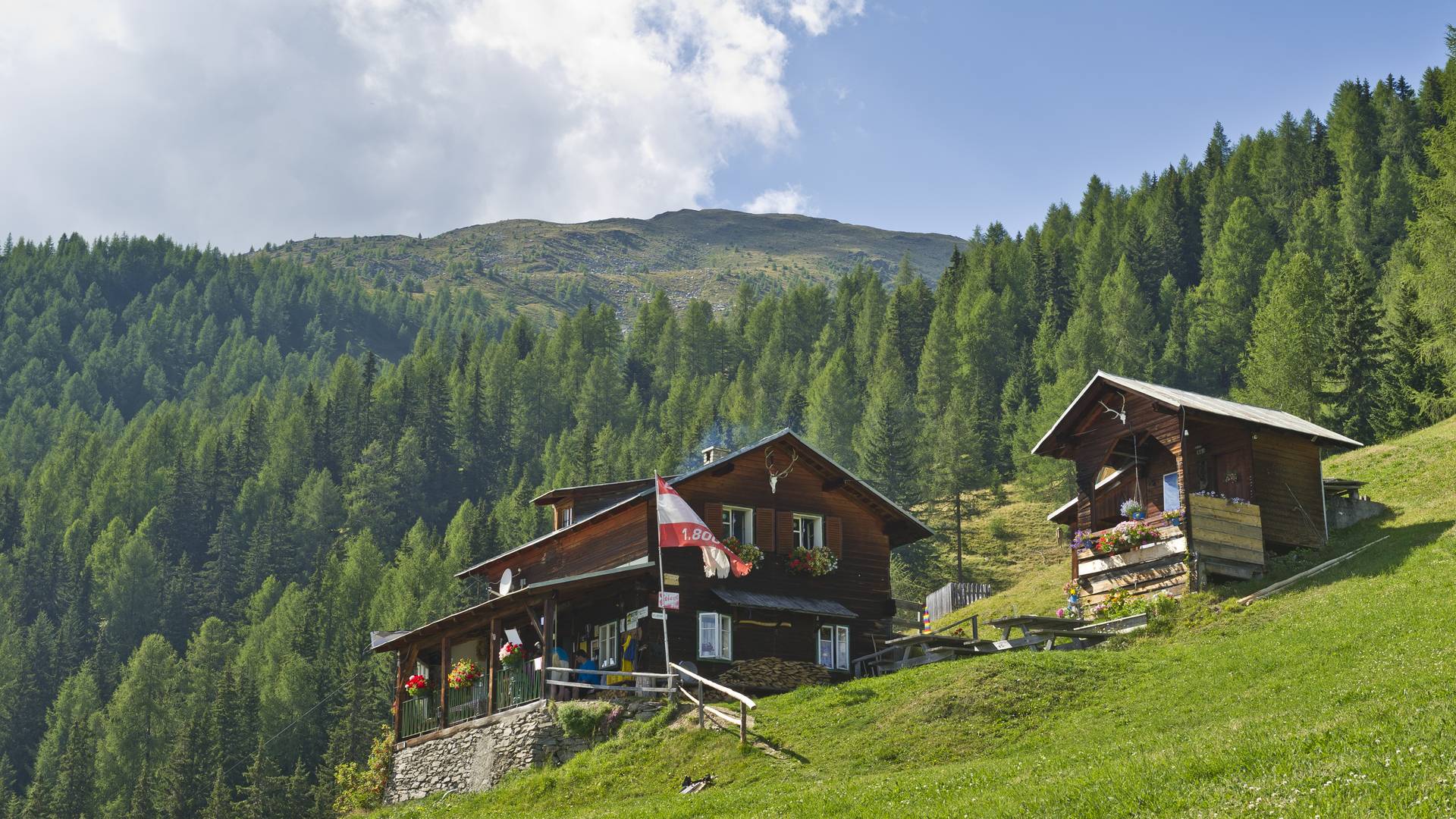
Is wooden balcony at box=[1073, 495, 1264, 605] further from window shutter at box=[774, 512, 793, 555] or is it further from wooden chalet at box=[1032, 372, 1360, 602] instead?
window shutter at box=[774, 512, 793, 555]

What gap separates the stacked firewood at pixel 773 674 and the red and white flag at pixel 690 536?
3544 mm

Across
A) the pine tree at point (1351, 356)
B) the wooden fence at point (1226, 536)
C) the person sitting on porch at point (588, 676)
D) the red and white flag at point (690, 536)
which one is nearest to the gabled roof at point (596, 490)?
the person sitting on porch at point (588, 676)

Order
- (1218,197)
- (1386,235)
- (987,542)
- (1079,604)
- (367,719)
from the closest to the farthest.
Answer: (1079,604), (367,719), (987,542), (1386,235), (1218,197)

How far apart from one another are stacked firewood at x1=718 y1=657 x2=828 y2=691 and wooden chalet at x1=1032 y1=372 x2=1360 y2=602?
8.60m

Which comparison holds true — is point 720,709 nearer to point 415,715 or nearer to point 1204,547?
point 1204,547

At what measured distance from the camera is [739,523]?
42656mm

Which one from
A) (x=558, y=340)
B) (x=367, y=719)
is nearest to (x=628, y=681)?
(x=367, y=719)

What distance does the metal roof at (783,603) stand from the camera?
4006 centimetres

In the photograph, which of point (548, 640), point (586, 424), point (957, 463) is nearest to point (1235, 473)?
point (548, 640)

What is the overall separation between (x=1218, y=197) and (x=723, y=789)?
116537mm

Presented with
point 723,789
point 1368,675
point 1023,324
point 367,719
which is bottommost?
point 367,719

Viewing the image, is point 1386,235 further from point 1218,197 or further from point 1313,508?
point 1313,508

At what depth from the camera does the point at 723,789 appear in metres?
26.1

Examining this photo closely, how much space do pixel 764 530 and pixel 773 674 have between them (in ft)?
16.6
